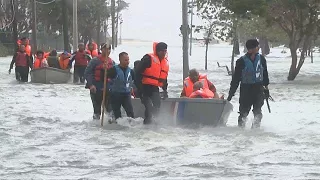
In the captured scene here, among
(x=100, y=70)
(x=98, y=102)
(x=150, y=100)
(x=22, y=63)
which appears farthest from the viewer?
Answer: (x=22, y=63)

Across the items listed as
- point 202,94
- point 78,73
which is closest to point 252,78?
point 202,94

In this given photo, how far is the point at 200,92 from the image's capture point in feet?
37.2

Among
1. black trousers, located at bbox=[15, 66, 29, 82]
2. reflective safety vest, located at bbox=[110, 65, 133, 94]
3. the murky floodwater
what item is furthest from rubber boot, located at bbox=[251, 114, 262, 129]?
black trousers, located at bbox=[15, 66, 29, 82]

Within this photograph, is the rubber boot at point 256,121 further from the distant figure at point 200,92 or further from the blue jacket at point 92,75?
the blue jacket at point 92,75

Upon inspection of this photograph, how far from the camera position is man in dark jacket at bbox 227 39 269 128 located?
1066 cm

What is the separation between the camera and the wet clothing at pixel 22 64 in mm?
22094

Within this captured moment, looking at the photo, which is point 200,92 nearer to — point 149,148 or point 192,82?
point 192,82

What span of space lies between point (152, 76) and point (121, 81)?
1.94 ft

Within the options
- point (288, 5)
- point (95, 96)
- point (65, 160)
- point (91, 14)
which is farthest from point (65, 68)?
point (91, 14)

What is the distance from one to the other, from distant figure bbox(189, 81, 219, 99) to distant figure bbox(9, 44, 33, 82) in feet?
39.2

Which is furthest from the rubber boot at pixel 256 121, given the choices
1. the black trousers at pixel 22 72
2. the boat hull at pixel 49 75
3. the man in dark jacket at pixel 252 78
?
the black trousers at pixel 22 72

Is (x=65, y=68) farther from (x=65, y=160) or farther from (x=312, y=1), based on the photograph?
(x=65, y=160)

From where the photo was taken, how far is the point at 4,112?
1332 cm

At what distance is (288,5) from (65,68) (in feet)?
29.5
